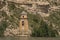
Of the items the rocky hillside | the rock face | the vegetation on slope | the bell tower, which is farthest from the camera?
the bell tower

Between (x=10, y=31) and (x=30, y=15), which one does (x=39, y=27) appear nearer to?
(x=10, y=31)

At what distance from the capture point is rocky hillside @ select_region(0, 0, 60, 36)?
153ft

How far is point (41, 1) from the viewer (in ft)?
171

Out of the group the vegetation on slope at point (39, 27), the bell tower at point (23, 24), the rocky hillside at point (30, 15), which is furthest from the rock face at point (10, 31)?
the vegetation on slope at point (39, 27)

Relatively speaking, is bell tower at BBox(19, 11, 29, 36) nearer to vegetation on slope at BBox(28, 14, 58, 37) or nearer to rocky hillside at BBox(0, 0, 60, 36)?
rocky hillside at BBox(0, 0, 60, 36)

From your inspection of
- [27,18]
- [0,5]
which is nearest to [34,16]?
[27,18]

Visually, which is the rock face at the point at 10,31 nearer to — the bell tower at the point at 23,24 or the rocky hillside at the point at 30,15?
the rocky hillside at the point at 30,15

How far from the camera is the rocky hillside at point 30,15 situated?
1834 inches

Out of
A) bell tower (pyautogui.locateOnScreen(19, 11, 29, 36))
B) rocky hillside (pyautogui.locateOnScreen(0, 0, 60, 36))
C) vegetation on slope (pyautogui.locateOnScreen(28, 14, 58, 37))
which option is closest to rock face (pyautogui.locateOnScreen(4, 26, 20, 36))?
rocky hillside (pyautogui.locateOnScreen(0, 0, 60, 36))

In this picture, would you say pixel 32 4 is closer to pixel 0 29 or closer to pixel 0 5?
pixel 0 5

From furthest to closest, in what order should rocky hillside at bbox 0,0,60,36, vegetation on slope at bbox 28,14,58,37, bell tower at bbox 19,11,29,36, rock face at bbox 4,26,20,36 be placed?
bell tower at bbox 19,11,29,36 < rocky hillside at bbox 0,0,60,36 < rock face at bbox 4,26,20,36 < vegetation on slope at bbox 28,14,58,37

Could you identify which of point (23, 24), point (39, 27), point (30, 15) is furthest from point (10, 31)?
point (30, 15)

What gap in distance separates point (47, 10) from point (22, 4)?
3486mm

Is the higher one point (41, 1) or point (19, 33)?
point (41, 1)
